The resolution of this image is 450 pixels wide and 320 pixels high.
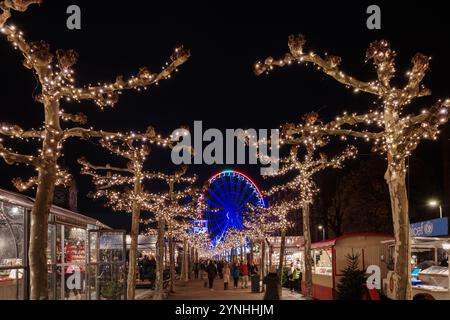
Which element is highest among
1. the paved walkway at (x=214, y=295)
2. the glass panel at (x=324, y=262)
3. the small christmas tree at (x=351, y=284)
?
the glass panel at (x=324, y=262)

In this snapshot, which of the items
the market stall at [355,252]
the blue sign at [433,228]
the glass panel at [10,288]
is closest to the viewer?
the glass panel at [10,288]

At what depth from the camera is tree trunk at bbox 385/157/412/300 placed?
11828 millimetres

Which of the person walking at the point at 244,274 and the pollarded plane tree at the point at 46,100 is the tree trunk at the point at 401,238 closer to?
the pollarded plane tree at the point at 46,100

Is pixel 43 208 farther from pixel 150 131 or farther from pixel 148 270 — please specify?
pixel 148 270

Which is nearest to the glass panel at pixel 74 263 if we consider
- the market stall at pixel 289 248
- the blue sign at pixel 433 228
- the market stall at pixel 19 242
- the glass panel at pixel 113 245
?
the market stall at pixel 19 242

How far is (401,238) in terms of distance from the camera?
39.3ft

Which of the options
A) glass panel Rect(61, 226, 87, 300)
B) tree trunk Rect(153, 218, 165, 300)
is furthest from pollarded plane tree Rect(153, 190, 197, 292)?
glass panel Rect(61, 226, 87, 300)

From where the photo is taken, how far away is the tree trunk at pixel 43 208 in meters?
10.3

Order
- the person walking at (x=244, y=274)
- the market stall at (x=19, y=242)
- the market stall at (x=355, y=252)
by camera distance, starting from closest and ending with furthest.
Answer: the market stall at (x=19, y=242) → the market stall at (x=355, y=252) → the person walking at (x=244, y=274)

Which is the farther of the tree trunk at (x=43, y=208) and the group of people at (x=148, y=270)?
the group of people at (x=148, y=270)

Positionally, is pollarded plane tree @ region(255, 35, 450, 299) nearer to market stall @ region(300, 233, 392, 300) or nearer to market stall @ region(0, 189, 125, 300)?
market stall @ region(0, 189, 125, 300)

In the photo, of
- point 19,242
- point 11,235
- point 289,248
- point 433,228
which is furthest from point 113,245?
point 289,248
